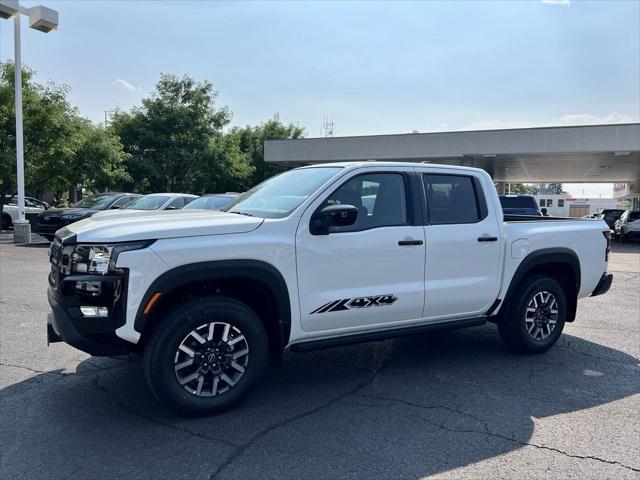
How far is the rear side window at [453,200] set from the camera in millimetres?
4965

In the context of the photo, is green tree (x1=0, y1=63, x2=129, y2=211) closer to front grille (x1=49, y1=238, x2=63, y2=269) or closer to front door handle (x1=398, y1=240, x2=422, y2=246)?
front grille (x1=49, y1=238, x2=63, y2=269)

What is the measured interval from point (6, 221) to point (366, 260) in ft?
72.8

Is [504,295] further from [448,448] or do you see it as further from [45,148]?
[45,148]

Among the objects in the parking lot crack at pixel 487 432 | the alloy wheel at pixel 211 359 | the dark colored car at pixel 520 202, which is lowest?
the parking lot crack at pixel 487 432

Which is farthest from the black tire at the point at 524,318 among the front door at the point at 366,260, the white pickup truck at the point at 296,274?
the front door at the point at 366,260

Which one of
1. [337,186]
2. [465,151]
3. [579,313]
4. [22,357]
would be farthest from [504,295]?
[465,151]

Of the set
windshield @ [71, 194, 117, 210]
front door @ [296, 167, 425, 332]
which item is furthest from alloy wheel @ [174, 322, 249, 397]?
windshield @ [71, 194, 117, 210]

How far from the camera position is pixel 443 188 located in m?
5.11

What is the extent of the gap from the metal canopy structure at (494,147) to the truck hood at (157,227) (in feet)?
66.6

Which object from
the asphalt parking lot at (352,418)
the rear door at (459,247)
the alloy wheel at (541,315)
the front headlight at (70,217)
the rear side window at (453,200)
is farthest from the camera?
the front headlight at (70,217)

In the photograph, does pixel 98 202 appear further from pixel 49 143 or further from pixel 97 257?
Answer: pixel 97 257

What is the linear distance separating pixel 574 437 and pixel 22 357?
16.2ft

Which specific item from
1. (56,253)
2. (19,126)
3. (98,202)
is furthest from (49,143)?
(56,253)

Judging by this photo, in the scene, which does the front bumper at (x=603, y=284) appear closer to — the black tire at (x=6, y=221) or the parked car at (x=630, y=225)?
the parked car at (x=630, y=225)
